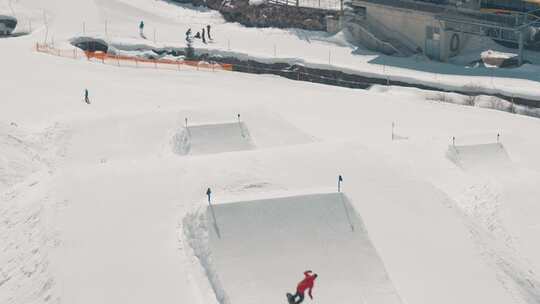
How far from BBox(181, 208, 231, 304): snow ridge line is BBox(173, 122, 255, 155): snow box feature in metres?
11.2

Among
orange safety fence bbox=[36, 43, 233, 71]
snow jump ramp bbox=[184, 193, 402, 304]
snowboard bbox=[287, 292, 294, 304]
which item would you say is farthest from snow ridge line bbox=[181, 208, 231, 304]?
orange safety fence bbox=[36, 43, 233, 71]

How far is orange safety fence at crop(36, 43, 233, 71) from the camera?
53.5 metres

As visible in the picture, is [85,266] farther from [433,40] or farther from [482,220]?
[433,40]

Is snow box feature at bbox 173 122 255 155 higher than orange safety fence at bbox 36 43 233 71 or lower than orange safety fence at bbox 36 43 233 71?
lower

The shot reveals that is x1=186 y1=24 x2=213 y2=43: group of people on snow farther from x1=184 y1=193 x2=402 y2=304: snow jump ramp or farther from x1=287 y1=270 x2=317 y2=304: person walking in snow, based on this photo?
x1=287 y1=270 x2=317 y2=304: person walking in snow

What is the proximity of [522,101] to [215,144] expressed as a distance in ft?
63.1

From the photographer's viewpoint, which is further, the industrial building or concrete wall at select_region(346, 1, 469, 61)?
concrete wall at select_region(346, 1, 469, 61)

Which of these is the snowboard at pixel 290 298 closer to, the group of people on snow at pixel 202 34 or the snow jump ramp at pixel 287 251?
the snow jump ramp at pixel 287 251

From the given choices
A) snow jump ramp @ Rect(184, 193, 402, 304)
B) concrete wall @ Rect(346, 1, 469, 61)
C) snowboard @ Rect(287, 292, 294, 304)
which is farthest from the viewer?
concrete wall @ Rect(346, 1, 469, 61)

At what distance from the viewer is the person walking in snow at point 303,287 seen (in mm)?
21312

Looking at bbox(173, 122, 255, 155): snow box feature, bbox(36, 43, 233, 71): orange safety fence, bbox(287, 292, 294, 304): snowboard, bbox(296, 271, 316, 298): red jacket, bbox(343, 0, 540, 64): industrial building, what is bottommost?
bbox(287, 292, 294, 304): snowboard

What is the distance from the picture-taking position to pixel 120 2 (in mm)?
67438

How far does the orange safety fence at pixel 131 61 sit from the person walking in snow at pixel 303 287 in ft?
110

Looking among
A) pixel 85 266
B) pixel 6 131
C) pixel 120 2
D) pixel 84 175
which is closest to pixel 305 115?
pixel 6 131
